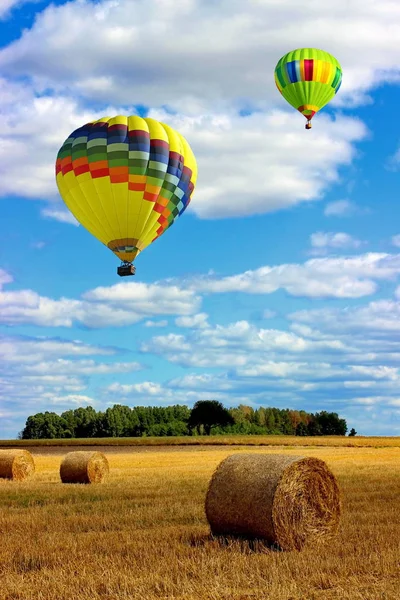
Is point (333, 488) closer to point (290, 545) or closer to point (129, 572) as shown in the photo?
point (290, 545)

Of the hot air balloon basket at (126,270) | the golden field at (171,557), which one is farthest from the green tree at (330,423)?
the golden field at (171,557)

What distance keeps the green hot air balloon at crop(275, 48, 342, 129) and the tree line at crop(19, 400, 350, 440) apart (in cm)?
6007

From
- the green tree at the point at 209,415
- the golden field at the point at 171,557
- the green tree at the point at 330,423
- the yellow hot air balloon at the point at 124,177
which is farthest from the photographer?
the green tree at the point at 330,423

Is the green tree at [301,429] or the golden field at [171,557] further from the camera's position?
the green tree at [301,429]

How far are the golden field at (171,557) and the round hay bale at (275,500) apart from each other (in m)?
0.30

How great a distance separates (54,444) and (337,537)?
60.0m

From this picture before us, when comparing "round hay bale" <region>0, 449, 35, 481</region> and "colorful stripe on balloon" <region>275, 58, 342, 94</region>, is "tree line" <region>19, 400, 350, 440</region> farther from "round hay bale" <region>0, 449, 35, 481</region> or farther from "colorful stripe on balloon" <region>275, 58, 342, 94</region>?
"round hay bale" <region>0, 449, 35, 481</region>

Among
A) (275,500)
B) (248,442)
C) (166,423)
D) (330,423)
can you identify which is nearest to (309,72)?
(248,442)

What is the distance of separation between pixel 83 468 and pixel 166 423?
79920mm

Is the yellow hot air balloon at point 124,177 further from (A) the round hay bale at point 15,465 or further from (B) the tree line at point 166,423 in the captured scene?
(B) the tree line at point 166,423

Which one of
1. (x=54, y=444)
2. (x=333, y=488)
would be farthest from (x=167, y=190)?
(x=54, y=444)

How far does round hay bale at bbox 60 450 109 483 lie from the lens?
2255 centimetres

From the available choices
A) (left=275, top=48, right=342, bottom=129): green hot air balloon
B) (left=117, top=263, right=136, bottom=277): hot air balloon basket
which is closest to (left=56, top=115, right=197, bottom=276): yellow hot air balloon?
(left=117, top=263, right=136, bottom=277): hot air balloon basket

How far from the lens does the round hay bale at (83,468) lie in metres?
22.5
